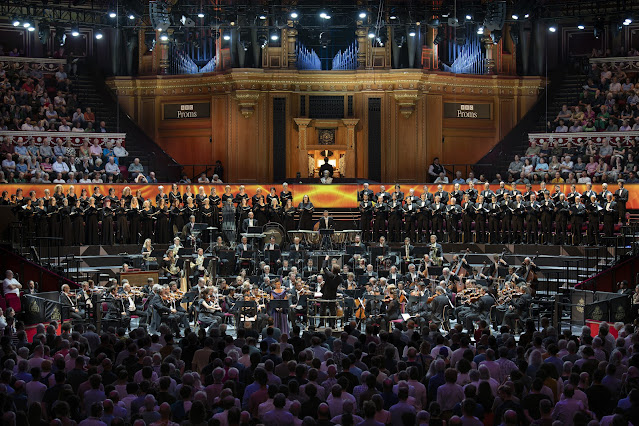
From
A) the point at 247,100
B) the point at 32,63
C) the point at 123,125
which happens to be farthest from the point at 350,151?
the point at 32,63

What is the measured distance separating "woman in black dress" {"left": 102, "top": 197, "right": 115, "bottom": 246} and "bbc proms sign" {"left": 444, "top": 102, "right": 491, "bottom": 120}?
1237 cm

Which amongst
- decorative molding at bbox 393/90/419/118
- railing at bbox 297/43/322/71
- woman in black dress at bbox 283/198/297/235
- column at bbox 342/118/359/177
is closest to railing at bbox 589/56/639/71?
decorative molding at bbox 393/90/419/118

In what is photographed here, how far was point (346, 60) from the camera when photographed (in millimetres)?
31969

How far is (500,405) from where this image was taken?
10.0 metres

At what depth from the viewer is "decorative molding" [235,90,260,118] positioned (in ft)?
103

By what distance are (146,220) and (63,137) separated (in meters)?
5.22

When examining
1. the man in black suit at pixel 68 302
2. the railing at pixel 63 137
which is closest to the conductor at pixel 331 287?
the man in black suit at pixel 68 302

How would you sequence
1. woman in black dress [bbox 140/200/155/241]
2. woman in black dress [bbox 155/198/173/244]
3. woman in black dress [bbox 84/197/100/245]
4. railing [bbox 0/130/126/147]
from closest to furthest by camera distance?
woman in black dress [bbox 84/197/100/245]
woman in black dress [bbox 140/200/155/241]
woman in black dress [bbox 155/198/173/244]
railing [bbox 0/130/126/147]

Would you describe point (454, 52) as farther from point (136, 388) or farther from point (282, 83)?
point (136, 388)

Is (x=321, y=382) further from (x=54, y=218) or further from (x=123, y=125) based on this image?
(x=123, y=125)

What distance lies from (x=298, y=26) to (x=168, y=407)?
75.9 feet

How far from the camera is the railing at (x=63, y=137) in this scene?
1132 inches

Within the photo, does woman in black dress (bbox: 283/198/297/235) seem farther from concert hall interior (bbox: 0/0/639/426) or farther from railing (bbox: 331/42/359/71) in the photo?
railing (bbox: 331/42/359/71)

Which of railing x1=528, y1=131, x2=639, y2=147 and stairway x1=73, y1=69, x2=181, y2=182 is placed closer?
railing x1=528, y1=131, x2=639, y2=147
